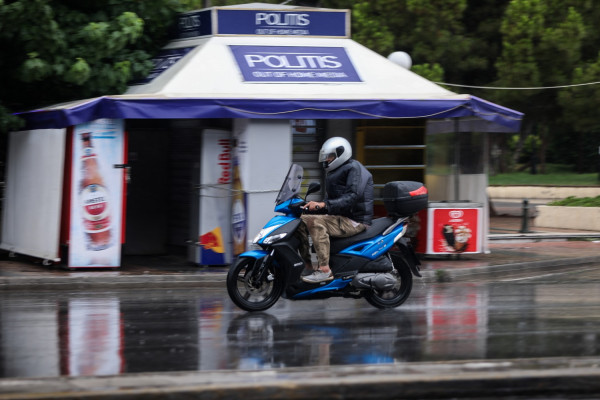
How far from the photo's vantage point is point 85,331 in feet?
27.9

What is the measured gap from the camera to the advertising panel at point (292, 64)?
13.9 m

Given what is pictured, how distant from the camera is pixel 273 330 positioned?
338 inches

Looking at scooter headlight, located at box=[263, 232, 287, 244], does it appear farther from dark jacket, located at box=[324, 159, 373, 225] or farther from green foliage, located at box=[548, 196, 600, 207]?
green foliage, located at box=[548, 196, 600, 207]

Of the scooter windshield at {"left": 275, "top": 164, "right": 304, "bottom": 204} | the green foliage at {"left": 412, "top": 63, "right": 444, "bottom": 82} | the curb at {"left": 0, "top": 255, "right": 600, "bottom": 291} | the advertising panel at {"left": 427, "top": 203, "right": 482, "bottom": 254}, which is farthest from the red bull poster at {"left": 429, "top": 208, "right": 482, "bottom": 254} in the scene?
the green foliage at {"left": 412, "top": 63, "right": 444, "bottom": 82}

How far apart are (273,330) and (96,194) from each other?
5282 millimetres

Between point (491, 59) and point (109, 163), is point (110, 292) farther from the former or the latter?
point (491, 59)

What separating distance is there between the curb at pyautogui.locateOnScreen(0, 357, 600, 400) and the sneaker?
2833 mm

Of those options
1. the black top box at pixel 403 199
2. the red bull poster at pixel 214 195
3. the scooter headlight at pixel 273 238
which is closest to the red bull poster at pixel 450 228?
the red bull poster at pixel 214 195

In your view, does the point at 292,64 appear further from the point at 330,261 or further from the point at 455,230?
the point at 330,261

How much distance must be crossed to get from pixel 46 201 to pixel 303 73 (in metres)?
4.33

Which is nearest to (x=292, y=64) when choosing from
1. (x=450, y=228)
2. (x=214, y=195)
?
(x=214, y=195)

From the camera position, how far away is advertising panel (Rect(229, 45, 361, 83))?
13906 millimetres

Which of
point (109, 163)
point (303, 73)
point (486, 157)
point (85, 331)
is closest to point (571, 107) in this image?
point (486, 157)

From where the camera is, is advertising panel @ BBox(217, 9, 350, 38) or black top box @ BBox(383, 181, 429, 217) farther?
advertising panel @ BBox(217, 9, 350, 38)
